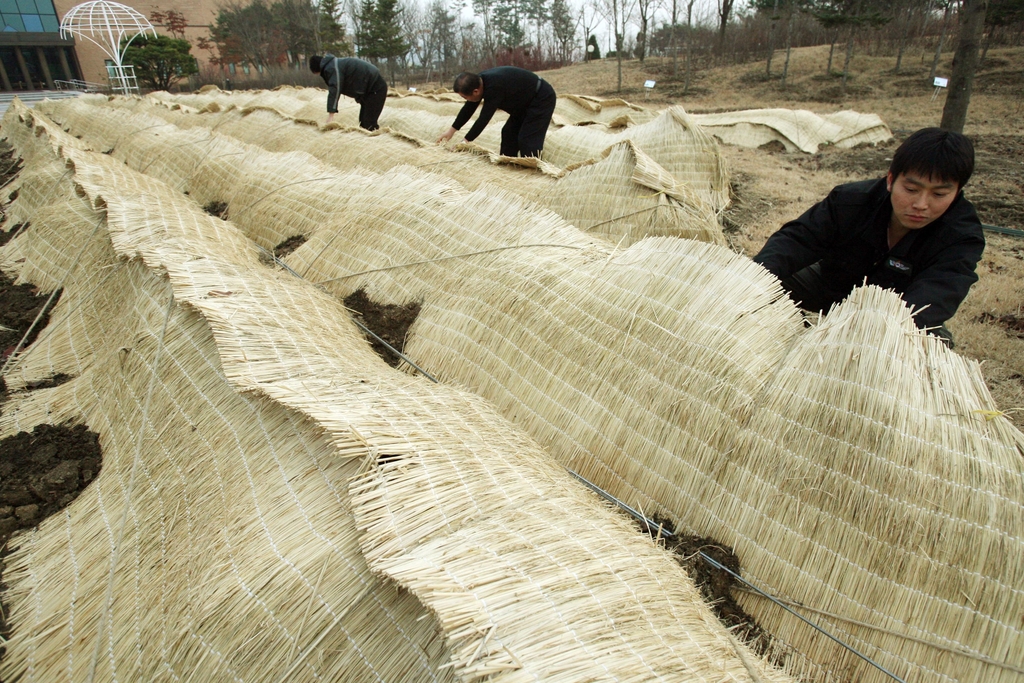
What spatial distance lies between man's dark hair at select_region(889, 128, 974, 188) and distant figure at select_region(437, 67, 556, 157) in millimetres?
3489

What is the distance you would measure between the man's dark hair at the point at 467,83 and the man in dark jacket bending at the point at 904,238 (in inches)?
125

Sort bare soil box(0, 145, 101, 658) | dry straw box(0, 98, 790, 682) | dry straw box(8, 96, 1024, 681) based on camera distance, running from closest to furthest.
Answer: dry straw box(0, 98, 790, 682), dry straw box(8, 96, 1024, 681), bare soil box(0, 145, 101, 658)

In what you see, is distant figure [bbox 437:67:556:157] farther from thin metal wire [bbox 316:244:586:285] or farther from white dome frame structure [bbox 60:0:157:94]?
white dome frame structure [bbox 60:0:157:94]

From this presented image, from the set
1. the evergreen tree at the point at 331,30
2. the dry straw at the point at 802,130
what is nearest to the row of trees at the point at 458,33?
the evergreen tree at the point at 331,30

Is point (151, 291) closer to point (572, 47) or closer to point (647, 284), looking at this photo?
point (647, 284)

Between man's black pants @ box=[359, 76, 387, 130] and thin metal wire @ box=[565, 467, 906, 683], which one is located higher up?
man's black pants @ box=[359, 76, 387, 130]

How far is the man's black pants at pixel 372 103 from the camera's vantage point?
721 centimetres

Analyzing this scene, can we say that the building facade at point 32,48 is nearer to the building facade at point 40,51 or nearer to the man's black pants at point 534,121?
the building facade at point 40,51

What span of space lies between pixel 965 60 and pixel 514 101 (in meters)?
4.71

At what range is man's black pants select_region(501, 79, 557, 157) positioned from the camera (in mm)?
5133

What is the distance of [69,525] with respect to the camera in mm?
1949

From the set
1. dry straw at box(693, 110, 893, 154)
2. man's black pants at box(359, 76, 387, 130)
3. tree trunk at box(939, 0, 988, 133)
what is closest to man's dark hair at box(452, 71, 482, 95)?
man's black pants at box(359, 76, 387, 130)

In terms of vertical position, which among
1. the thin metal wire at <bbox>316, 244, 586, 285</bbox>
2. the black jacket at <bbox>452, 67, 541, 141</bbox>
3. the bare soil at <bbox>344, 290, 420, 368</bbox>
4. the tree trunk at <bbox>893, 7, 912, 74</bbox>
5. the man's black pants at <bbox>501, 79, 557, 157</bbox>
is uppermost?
the tree trunk at <bbox>893, 7, 912, 74</bbox>

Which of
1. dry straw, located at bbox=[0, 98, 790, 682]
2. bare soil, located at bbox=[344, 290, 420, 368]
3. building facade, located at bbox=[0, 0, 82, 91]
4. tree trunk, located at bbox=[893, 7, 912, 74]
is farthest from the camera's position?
building facade, located at bbox=[0, 0, 82, 91]
